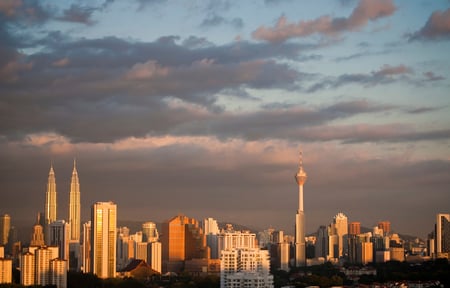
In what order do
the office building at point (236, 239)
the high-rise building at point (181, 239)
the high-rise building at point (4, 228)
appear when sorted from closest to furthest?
the high-rise building at point (4, 228) → the office building at point (236, 239) → the high-rise building at point (181, 239)

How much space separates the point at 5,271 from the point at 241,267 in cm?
653

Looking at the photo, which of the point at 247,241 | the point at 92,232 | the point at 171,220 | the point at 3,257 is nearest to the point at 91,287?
the point at 3,257

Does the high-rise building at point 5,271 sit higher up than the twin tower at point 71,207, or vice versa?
the twin tower at point 71,207

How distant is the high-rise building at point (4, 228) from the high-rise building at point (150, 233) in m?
9.59

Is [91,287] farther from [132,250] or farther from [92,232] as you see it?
[132,250]

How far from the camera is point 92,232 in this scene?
31.4m

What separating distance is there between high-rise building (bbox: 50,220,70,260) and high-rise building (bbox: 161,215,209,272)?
16.9 ft

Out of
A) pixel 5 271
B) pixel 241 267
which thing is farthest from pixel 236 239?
pixel 241 267

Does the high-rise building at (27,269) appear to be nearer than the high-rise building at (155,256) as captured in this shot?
Yes

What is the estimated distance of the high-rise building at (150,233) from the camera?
37438mm

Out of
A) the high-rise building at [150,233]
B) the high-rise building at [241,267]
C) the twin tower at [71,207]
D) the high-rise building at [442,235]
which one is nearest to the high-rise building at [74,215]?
the twin tower at [71,207]

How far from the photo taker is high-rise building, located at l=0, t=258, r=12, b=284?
81.7ft

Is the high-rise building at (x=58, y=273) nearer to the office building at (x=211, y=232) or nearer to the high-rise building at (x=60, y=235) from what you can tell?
the high-rise building at (x=60, y=235)

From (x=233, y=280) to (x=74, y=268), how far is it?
8.50 meters
